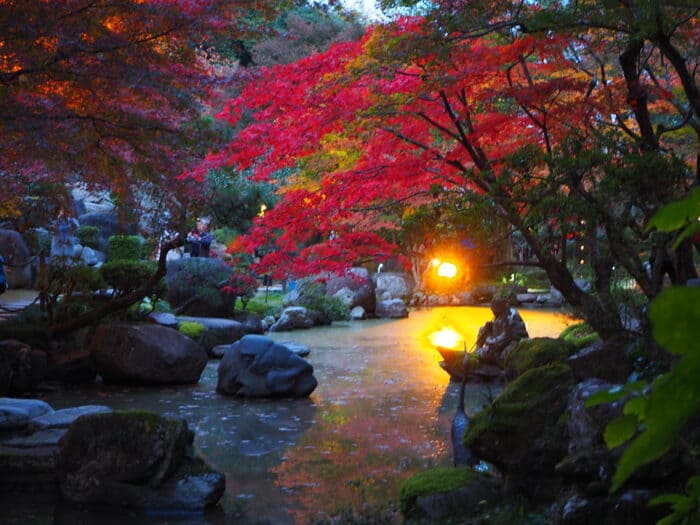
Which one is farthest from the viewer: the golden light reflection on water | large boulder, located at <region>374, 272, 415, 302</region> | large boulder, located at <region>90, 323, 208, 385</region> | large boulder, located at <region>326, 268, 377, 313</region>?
large boulder, located at <region>374, 272, 415, 302</region>

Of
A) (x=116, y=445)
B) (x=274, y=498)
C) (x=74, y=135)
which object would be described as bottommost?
(x=274, y=498)

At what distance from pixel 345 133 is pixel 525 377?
14.5ft

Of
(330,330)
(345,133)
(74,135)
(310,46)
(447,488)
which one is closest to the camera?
(447,488)

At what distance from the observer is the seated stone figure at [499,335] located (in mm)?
12000

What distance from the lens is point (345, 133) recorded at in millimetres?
9656

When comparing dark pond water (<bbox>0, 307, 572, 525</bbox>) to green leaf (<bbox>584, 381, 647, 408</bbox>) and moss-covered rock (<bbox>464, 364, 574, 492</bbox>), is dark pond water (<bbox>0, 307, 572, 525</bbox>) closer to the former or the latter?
moss-covered rock (<bbox>464, 364, 574, 492</bbox>)

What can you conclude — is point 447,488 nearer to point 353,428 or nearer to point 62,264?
point 353,428

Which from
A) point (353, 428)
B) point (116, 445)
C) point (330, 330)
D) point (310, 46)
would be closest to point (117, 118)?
point (116, 445)

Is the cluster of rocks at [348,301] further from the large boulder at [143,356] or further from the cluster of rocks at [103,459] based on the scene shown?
the cluster of rocks at [103,459]

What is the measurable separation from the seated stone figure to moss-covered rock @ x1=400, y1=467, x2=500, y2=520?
245 inches

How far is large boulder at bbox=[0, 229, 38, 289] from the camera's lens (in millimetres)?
20578

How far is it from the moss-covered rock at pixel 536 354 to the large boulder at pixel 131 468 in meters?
4.25

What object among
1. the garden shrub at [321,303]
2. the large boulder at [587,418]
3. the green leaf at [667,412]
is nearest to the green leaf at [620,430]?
the green leaf at [667,412]

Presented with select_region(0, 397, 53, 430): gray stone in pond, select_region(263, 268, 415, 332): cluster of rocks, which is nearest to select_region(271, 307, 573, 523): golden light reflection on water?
select_region(263, 268, 415, 332): cluster of rocks
